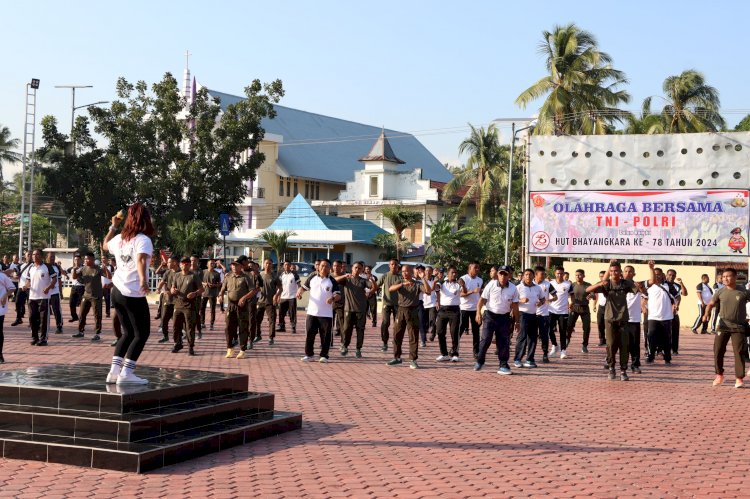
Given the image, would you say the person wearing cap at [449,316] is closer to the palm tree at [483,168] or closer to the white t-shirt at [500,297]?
the white t-shirt at [500,297]

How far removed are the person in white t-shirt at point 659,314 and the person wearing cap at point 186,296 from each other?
8.30 meters

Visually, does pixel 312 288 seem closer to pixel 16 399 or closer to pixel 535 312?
pixel 535 312

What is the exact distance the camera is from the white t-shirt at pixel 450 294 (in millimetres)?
17703

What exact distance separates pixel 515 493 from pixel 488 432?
104 inches

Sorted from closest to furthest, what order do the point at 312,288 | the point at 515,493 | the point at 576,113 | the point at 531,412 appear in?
→ the point at 515,493 < the point at 531,412 < the point at 312,288 < the point at 576,113

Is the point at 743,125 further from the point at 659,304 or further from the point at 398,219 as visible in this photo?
the point at 659,304

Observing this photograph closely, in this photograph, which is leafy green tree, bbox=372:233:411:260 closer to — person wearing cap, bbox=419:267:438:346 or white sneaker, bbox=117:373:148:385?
person wearing cap, bbox=419:267:438:346

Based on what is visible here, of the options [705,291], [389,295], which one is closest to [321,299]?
[389,295]

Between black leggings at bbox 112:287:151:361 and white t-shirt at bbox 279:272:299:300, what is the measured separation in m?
13.8

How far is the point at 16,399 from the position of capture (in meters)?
8.53

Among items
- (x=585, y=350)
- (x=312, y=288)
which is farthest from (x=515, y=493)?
(x=585, y=350)

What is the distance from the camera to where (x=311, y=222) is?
174 ft

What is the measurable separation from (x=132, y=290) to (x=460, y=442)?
136 inches

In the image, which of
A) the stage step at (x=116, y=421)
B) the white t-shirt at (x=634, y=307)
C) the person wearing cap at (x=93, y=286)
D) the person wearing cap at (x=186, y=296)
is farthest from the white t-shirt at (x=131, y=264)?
the person wearing cap at (x=93, y=286)
